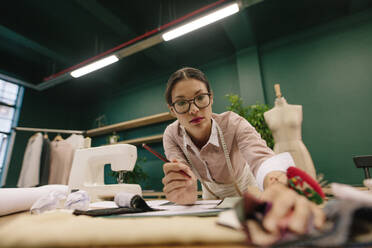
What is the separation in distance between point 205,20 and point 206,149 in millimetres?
1768

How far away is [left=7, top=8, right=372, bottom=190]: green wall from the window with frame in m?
0.40

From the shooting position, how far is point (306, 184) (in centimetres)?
44

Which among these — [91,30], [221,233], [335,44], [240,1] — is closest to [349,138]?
[335,44]

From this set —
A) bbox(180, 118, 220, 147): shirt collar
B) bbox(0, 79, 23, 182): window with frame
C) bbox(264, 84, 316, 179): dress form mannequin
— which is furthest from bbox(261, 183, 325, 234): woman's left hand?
bbox(0, 79, 23, 182): window with frame

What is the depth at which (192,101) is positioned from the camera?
41.1 inches

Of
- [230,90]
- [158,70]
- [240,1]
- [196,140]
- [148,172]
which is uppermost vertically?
[158,70]

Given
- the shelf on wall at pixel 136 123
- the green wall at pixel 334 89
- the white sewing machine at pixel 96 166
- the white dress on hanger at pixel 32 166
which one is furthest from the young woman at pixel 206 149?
the white dress on hanger at pixel 32 166

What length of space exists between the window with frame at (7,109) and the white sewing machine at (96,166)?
4.20 m

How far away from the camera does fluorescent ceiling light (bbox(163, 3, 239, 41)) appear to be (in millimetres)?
2145

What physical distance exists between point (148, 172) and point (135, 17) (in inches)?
114

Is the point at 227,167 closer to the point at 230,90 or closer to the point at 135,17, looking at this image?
the point at 230,90

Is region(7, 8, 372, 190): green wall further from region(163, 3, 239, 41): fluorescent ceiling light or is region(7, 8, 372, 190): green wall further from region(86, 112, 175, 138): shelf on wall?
region(163, 3, 239, 41): fluorescent ceiling light

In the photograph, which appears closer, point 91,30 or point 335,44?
point 335,44

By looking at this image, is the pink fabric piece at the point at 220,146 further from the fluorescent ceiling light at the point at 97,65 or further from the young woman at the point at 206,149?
the fluorescent ceiling light at the point at 97,65
